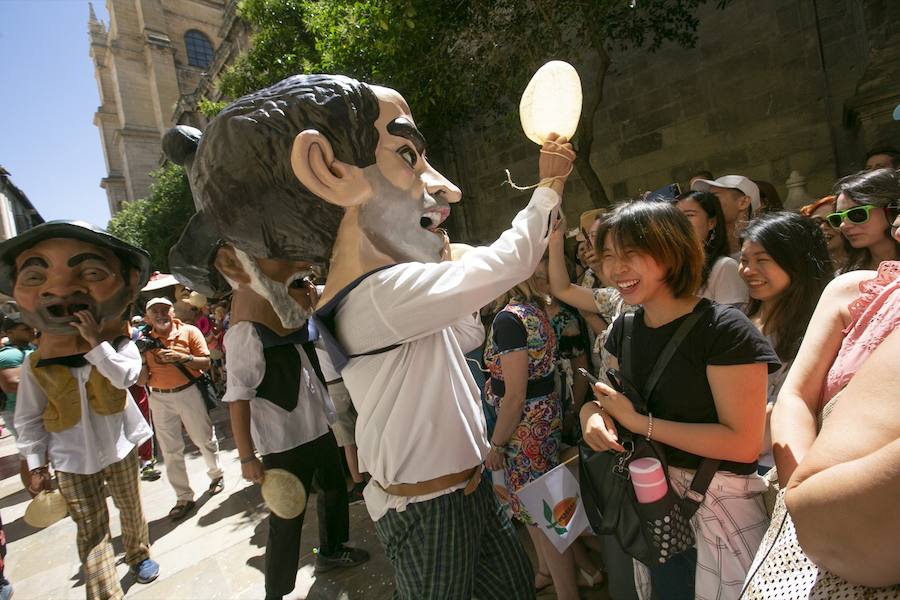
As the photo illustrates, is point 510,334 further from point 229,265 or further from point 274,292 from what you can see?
point 229,265

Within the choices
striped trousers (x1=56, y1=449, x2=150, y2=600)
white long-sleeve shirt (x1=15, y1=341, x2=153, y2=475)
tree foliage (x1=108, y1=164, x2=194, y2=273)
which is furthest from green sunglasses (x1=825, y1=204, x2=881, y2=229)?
tree foliage (x1=108, y1=164, x2=194, y2=273)

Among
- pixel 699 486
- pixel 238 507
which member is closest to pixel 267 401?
pixel 699 486

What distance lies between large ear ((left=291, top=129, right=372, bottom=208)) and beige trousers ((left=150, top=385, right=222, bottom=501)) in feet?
12.5

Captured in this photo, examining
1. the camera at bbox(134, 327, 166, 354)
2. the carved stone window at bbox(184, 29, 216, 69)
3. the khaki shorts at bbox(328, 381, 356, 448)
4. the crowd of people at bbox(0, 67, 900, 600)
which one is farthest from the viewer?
the carved stone window at bbox(184, 29, 216, 69)

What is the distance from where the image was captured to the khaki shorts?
7.28ft

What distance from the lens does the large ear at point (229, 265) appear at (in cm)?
179

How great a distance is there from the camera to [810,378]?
1.16 metres

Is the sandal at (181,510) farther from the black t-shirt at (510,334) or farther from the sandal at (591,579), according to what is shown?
the black t-shirt at (510,334)

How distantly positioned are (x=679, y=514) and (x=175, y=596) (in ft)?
10.2

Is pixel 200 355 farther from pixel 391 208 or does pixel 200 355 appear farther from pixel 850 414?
pixel 850 414

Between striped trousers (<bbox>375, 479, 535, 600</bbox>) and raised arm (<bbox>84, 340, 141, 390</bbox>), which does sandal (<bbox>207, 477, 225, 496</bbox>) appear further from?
striped trousers (<bbox>375, 479, 535, 600</bbox>)

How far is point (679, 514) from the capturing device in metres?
1.37

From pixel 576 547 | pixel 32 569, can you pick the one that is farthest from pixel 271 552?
pixel 32 569

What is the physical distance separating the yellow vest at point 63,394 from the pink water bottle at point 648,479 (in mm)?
2926
